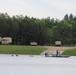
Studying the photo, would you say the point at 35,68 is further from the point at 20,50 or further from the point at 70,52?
the point at 70,52

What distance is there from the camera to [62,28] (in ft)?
509

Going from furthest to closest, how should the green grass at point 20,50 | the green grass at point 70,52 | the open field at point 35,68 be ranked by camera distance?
1. the green grass at point 70,52
2. the green grass at point 20,50
3. the open field at point 35,68

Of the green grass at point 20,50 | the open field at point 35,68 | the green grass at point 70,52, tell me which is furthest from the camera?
the green grass at point 70,52

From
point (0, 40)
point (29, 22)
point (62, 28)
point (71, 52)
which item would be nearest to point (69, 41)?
point (62, 28)

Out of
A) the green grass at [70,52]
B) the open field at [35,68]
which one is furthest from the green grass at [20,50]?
the open field at [35,68]

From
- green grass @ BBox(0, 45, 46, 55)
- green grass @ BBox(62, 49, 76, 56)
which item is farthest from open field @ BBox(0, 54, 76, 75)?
green grass @ BBox(62, 49, 76, 56)

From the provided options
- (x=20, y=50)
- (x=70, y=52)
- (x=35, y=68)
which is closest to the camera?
(x=35, y=68)

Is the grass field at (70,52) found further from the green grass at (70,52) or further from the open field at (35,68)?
the open field at (35,68)

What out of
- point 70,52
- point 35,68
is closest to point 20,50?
point 70,52

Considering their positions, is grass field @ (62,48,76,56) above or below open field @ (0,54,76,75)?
above

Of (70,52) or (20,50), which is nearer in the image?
(70,52)

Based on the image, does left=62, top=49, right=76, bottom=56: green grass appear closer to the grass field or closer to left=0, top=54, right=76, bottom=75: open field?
the grass field

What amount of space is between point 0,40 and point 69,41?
114ft

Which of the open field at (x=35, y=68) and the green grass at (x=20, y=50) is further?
the green grass at (x=20, y=50)
